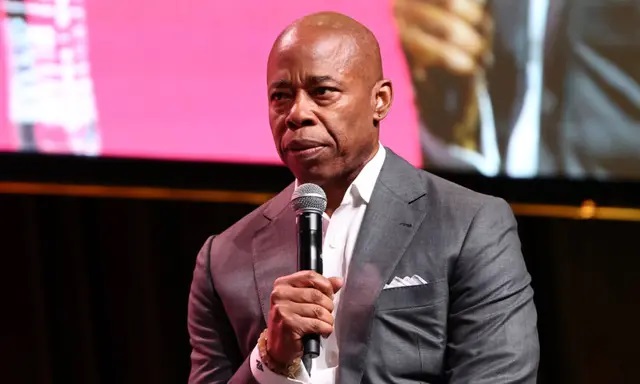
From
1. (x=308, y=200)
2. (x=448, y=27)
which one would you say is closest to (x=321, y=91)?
(x=308, y=200)

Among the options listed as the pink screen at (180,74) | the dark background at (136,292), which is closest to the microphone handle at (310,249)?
the pink screen at (180,74)

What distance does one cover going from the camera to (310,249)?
160 cm

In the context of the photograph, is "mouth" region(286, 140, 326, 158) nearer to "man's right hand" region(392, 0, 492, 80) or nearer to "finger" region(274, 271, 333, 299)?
"finger" region(274, 271, 333, 299)

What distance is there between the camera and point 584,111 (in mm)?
3139

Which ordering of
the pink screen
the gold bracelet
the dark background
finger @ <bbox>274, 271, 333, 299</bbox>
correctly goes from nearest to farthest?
1. finger @ <bbox>274, 271, 333, 299</bbox>
2. the gold bracelet
3. the pink screen
4. the dark background

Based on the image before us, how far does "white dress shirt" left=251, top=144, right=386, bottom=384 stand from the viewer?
5.90 feet

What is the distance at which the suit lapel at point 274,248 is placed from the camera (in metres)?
1.89

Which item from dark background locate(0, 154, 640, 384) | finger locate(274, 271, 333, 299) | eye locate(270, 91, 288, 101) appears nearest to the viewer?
finger locate(274, 271, 333, 299)

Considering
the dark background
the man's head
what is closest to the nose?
the man's head

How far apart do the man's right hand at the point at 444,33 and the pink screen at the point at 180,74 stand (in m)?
0.04

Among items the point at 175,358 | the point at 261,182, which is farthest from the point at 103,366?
the point at 261,182

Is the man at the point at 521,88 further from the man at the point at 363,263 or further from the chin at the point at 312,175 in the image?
the chin at the point at 312,175

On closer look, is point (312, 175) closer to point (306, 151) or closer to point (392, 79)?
point (306, 151)

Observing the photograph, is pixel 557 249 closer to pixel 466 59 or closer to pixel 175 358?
pixel 466 59
